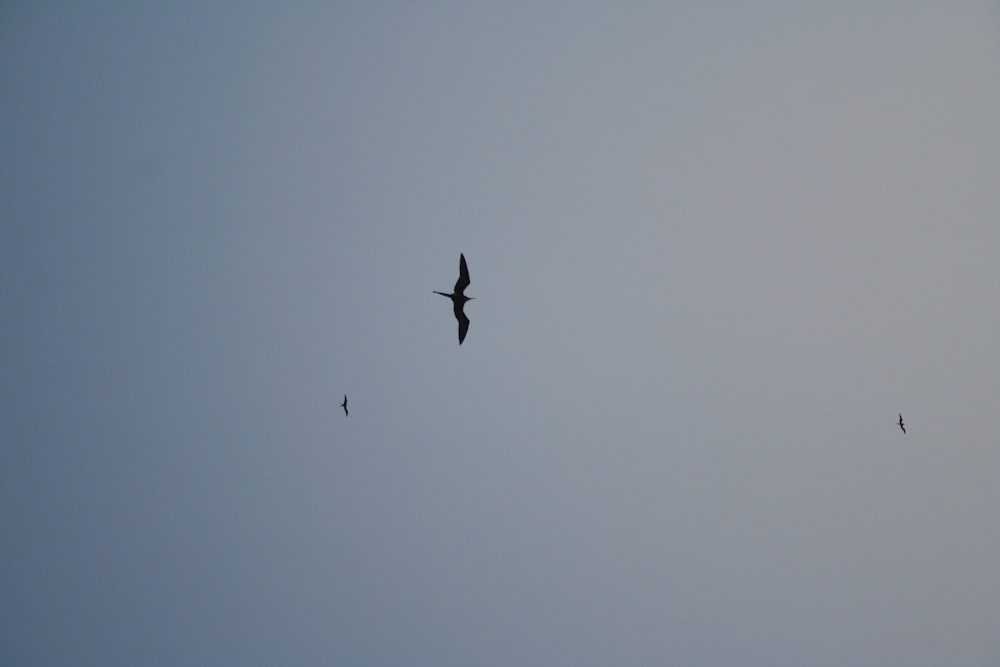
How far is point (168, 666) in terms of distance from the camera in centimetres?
10775

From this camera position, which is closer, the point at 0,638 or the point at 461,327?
the point at 461,327

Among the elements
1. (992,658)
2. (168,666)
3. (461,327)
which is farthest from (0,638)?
(992,658)

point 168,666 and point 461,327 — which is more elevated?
point 461,327

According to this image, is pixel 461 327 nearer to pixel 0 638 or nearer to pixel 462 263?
pixel 462 263

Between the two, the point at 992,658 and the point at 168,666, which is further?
the point at 168,666

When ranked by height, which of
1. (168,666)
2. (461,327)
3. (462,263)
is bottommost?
(168,666)

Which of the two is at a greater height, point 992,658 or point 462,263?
point 462,263

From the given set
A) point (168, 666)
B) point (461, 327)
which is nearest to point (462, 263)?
point (461, 327)

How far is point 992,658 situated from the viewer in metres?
97.4

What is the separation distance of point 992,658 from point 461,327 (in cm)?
11276

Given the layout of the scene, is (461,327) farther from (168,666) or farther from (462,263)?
(168,666)

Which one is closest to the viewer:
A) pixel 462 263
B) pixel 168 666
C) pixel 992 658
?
pixel 462 263

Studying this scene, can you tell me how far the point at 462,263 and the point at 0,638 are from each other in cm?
11655

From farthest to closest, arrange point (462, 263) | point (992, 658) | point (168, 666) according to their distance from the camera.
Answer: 1. point (168, 666)
2. point (992, 658)
3. point (462, 263)
